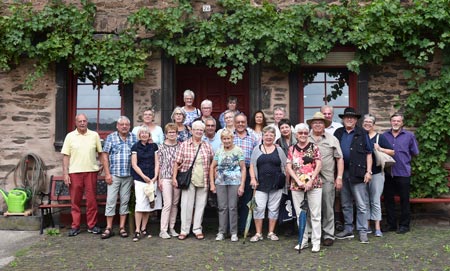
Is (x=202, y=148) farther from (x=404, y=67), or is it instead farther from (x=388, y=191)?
(x=404, y=67)

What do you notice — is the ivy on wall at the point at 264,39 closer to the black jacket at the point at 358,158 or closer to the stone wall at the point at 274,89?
the stone wall at the point at 274,89

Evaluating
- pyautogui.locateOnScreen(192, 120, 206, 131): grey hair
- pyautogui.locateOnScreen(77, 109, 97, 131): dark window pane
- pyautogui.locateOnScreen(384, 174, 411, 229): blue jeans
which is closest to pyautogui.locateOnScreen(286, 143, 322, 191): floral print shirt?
pyautogui.locateOnScreen(192, 120, 206, 131): grey hair

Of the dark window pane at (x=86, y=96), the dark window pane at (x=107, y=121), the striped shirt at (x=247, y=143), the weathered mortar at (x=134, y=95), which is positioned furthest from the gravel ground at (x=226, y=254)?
the dark window pane at (x=86, y=96)

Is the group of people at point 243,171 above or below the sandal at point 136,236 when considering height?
above

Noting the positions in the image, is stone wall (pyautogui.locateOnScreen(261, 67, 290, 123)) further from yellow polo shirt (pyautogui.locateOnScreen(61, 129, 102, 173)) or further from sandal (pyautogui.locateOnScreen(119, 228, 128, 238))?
sandal (pyautogui.locateOnScreen(119, 228, 128, 238))

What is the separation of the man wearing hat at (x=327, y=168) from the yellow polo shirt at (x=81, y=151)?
3100mm

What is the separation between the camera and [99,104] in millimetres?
7988

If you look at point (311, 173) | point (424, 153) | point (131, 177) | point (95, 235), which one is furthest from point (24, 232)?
point (424, 153)

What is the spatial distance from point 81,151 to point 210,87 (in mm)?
2818

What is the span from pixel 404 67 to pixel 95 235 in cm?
559

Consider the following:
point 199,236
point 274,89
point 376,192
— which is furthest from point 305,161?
point 274,89

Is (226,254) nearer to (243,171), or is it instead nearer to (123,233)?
(243,171)

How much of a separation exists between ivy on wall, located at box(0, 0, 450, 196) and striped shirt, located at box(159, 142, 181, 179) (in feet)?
5.37

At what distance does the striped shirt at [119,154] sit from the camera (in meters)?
6.53
